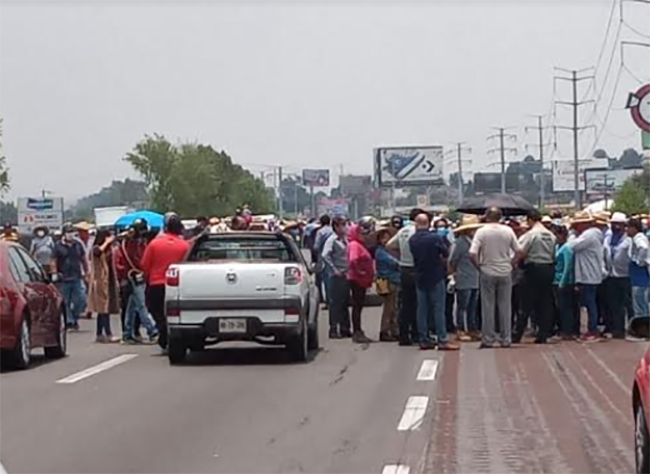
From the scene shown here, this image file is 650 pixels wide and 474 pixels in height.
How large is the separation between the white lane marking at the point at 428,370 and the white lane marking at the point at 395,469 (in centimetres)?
539

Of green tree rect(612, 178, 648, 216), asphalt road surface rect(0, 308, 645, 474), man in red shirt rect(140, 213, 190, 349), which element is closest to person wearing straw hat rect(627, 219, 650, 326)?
asphalt road surface rect(0, 308, 645, 474)

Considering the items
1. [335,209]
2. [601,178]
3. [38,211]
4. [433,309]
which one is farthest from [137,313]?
[601,178]

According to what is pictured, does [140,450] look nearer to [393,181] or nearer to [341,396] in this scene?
[341,396]

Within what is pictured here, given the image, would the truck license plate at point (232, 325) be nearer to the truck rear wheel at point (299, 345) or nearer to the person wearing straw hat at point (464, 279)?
the truck rear wheel at point (299, 345)

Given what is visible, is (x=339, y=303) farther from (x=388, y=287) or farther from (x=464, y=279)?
(x=464, y=279)

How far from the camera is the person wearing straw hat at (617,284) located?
20.3 metres

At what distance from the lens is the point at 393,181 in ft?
353

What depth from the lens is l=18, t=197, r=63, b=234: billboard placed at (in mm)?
60172

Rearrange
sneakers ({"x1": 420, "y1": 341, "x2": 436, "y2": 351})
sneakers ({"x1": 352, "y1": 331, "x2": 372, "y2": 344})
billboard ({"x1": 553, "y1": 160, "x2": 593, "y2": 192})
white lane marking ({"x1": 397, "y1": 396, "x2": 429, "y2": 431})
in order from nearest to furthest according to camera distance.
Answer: white lane marking ({"x1": 397, "y1": 396, "x2": 429, "y2": 431})
sneakers ({"x1": 420, "y1": 341, "x2": 436, "y2": 351})
sneakers ({"x1": 352, "y1": 331, "x2": 372, "y2": 344})
billboard ({"x1": 553, "y1": 160, "x2": 593, "y2": 192})

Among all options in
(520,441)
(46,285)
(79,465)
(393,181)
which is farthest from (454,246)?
(393,181)

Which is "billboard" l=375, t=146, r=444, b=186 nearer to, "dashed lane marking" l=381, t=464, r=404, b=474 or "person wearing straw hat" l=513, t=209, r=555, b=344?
"person wearing straw hat" l=513, t=209, r=555, b=344

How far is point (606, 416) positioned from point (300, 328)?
18.4 feet

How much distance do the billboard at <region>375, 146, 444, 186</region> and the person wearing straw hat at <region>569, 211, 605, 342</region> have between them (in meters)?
85.8

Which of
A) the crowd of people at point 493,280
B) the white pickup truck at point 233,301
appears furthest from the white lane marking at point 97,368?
the crowd of people at point 493,280
